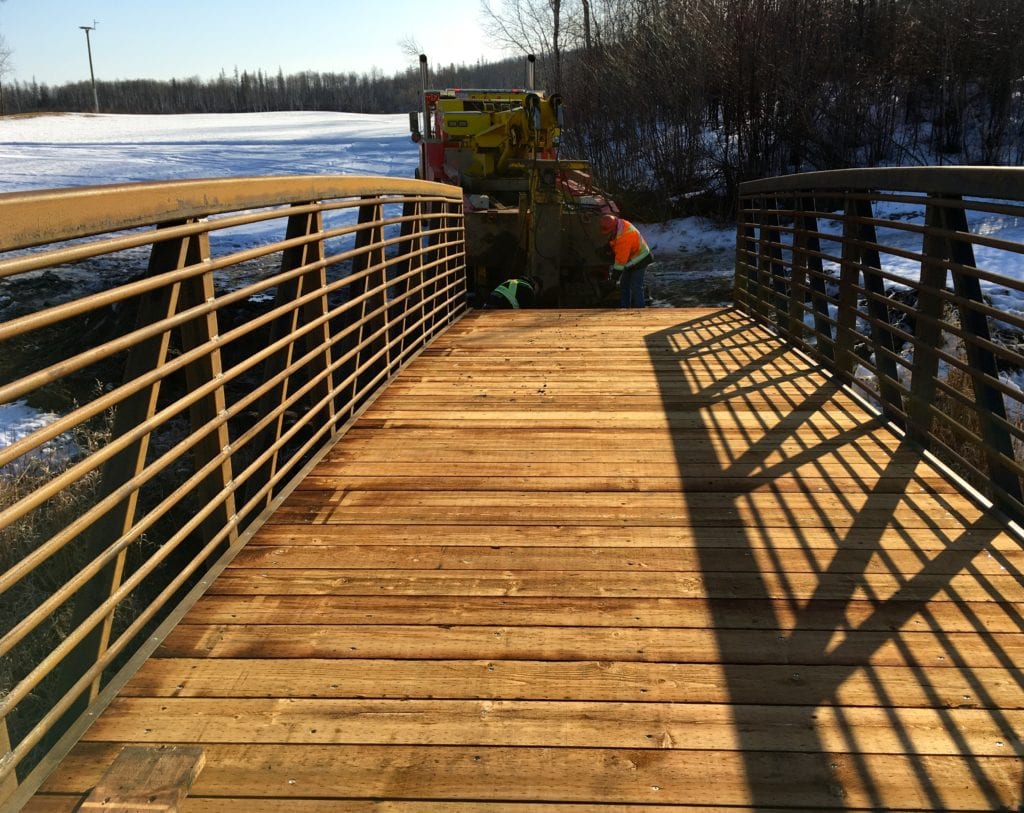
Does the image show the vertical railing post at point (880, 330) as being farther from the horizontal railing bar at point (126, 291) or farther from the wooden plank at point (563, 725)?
the horizontal railing bar at point (126, 291)

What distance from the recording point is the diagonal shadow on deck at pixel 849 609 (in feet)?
6.69

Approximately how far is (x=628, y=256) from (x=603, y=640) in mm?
7959

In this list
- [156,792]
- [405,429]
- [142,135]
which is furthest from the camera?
[142,135]

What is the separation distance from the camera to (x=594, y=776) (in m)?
2.02

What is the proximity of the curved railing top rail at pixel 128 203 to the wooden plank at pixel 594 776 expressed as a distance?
132cm

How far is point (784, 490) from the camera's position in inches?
149

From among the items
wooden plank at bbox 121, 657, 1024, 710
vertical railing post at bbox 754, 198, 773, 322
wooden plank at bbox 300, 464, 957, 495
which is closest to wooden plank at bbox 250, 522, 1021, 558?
wooden plank at bbox 300, 464, 957, 495

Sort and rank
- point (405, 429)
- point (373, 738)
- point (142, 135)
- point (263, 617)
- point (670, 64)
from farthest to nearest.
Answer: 1. point (142, 135)
2. point (670, 64)
3. point (405, 429)
4. point (263, 617)
5. point (373, 738)

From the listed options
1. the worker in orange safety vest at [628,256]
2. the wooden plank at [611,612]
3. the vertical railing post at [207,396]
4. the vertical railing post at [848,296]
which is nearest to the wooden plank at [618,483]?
the vertical railing post at [207,396]

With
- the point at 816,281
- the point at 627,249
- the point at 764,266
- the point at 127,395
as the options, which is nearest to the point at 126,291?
the point at 127,395

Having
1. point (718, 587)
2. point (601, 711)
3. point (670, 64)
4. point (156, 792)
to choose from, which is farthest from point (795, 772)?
point (670, 64)

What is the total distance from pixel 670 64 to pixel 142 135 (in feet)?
98.2

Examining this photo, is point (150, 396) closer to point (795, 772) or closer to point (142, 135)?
point (795, 772)

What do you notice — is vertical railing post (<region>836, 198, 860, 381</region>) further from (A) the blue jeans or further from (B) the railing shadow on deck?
(A) the blue jeans
